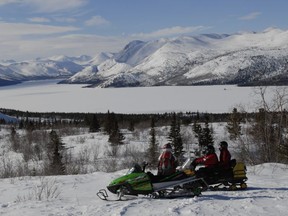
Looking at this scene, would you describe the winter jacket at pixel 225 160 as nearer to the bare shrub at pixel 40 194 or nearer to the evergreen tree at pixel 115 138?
the bare shrub at pixel 40 194

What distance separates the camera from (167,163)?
39.4 feet

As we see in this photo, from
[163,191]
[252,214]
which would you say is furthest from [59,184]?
[252,214]

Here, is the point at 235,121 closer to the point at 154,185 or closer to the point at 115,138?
the point at 115,138

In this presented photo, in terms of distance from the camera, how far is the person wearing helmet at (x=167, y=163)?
39.0 feet

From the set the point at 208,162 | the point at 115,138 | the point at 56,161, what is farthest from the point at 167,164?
the point at 115,138

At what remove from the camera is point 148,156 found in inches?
2058

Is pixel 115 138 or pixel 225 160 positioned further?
pixel 115 138

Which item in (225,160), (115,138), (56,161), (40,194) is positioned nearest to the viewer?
(40,194)

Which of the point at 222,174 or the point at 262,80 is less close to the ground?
the point at 262,80

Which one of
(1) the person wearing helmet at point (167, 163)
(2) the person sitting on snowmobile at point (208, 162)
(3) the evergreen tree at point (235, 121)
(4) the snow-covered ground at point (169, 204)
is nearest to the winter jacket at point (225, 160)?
→ (2) the person sitting on snowmobile at point (208, 162)

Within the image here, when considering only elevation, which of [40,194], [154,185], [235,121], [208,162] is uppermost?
[235,121]

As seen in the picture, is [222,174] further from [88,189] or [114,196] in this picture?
[88,189]

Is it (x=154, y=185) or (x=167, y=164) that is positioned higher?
(x=167, y=164)

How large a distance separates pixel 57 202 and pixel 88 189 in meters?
3.09
